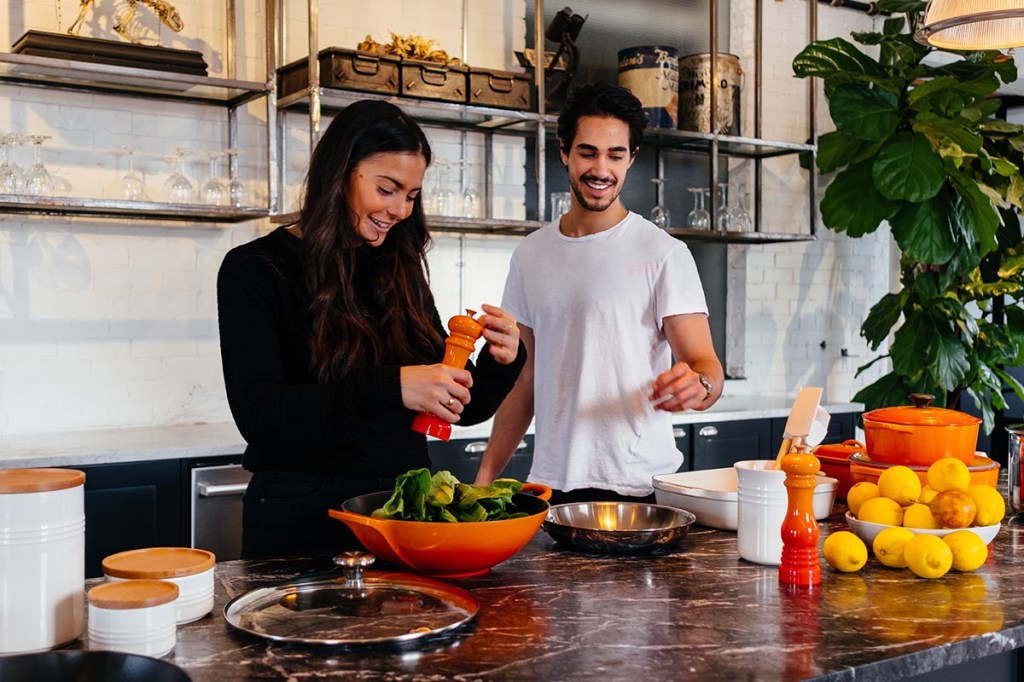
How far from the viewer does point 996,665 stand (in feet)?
6.02

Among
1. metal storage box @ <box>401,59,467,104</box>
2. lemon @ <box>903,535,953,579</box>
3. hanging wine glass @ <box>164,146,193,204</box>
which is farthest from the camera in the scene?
metal storage box @ <box>401,59,467,104</box>

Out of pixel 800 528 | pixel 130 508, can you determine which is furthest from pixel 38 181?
pixel 800 528

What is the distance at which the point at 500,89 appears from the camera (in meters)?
4.61

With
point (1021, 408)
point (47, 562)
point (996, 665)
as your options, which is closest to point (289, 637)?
point (47, 562)

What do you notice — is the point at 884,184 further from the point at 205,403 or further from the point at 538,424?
the point at 205,403

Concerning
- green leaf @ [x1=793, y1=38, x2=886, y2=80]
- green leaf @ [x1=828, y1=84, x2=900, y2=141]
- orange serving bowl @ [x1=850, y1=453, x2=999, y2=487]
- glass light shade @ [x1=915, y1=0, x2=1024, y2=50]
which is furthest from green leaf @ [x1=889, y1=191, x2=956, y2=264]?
orange serving bowl @ [x1=850, y1=453, x2=999, y2=487]

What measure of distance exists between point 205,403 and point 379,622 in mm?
3101

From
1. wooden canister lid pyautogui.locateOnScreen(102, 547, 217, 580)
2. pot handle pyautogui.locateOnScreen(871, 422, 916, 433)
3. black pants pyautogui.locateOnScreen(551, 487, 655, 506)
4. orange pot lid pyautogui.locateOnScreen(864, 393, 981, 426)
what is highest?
orange pot lid pyautogui.locateOnScreen(864, 393, 981, 426)

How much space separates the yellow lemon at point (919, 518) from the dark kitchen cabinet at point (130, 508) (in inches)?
97.5

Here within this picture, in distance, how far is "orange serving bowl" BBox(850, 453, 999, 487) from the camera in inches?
93.5

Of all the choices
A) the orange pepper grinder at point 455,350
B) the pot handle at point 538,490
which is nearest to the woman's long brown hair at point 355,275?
the orange pepper grinder at point 455,350

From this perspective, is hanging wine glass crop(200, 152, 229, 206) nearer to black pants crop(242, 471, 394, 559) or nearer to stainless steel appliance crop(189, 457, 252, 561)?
stainless steel appliance crop(189, 457, 252, 561)

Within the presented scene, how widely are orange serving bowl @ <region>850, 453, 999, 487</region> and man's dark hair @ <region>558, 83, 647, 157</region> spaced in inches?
41.7

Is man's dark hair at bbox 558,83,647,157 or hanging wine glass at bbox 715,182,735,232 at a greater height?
man's dark hair at bbox 558,83,647,157
